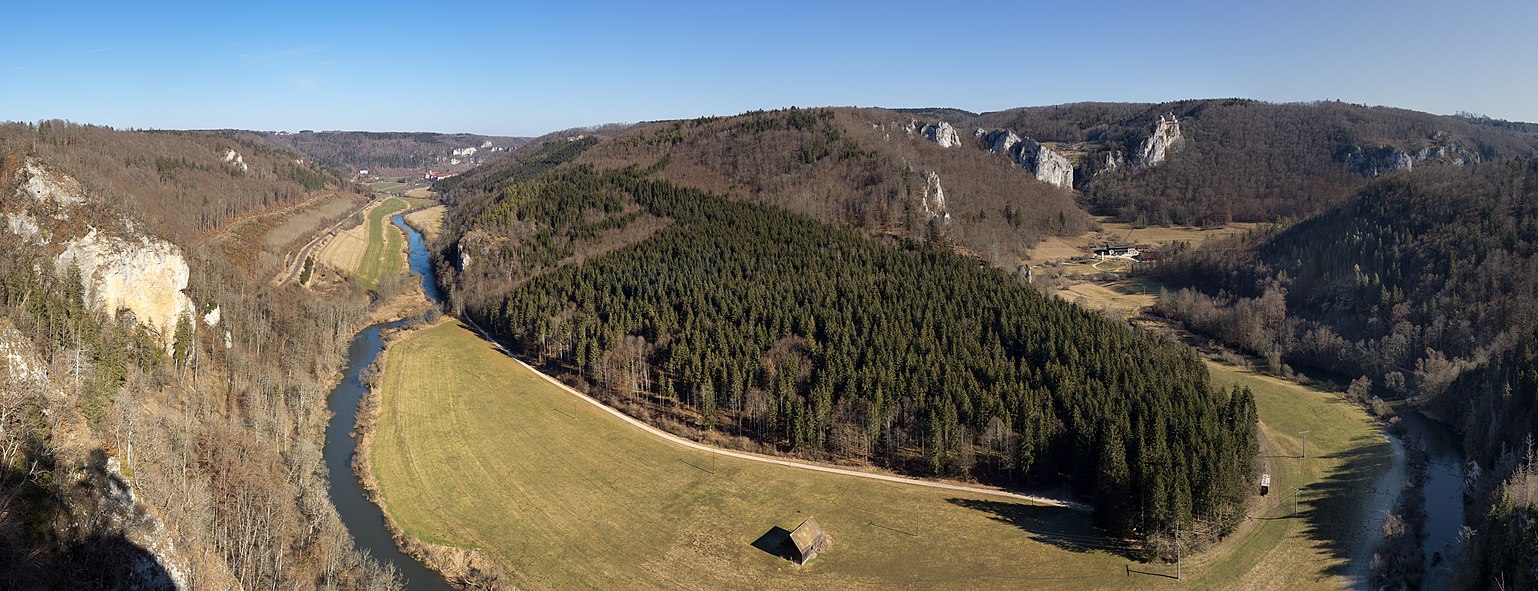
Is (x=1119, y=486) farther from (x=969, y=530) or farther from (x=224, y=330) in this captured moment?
(x=224, y=330)

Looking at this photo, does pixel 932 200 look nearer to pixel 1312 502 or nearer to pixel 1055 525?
pixel 1312 502

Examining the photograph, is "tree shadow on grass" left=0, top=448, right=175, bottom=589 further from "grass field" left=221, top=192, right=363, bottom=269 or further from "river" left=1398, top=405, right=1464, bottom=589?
A: "grass field" left=221, top=192, right=363, bottom=269

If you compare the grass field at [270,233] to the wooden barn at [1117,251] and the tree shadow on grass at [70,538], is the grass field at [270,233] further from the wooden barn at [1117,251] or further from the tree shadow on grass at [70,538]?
the wooden barn at [1117,251]

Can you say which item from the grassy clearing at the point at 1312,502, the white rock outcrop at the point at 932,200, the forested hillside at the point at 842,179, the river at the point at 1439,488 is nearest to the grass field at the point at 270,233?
the forested hillside at the point at 842,179

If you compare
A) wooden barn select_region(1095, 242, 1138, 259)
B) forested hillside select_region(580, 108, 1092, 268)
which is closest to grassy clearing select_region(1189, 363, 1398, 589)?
forested hillside select_region(580, 108, 1092, 268)

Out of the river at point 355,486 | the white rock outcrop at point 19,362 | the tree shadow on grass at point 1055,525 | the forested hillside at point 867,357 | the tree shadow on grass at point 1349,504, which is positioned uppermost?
the white rock outcrop at point 19,362

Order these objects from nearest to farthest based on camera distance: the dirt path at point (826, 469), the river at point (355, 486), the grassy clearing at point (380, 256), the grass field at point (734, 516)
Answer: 1. the grass field at point (734, 516)
2. the river at point (355, 486)
3. the dirt path at point (826, 469)
4. the grassy clearing at point (380, 256)

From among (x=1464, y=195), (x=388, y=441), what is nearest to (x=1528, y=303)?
(x=1464, y=195)
